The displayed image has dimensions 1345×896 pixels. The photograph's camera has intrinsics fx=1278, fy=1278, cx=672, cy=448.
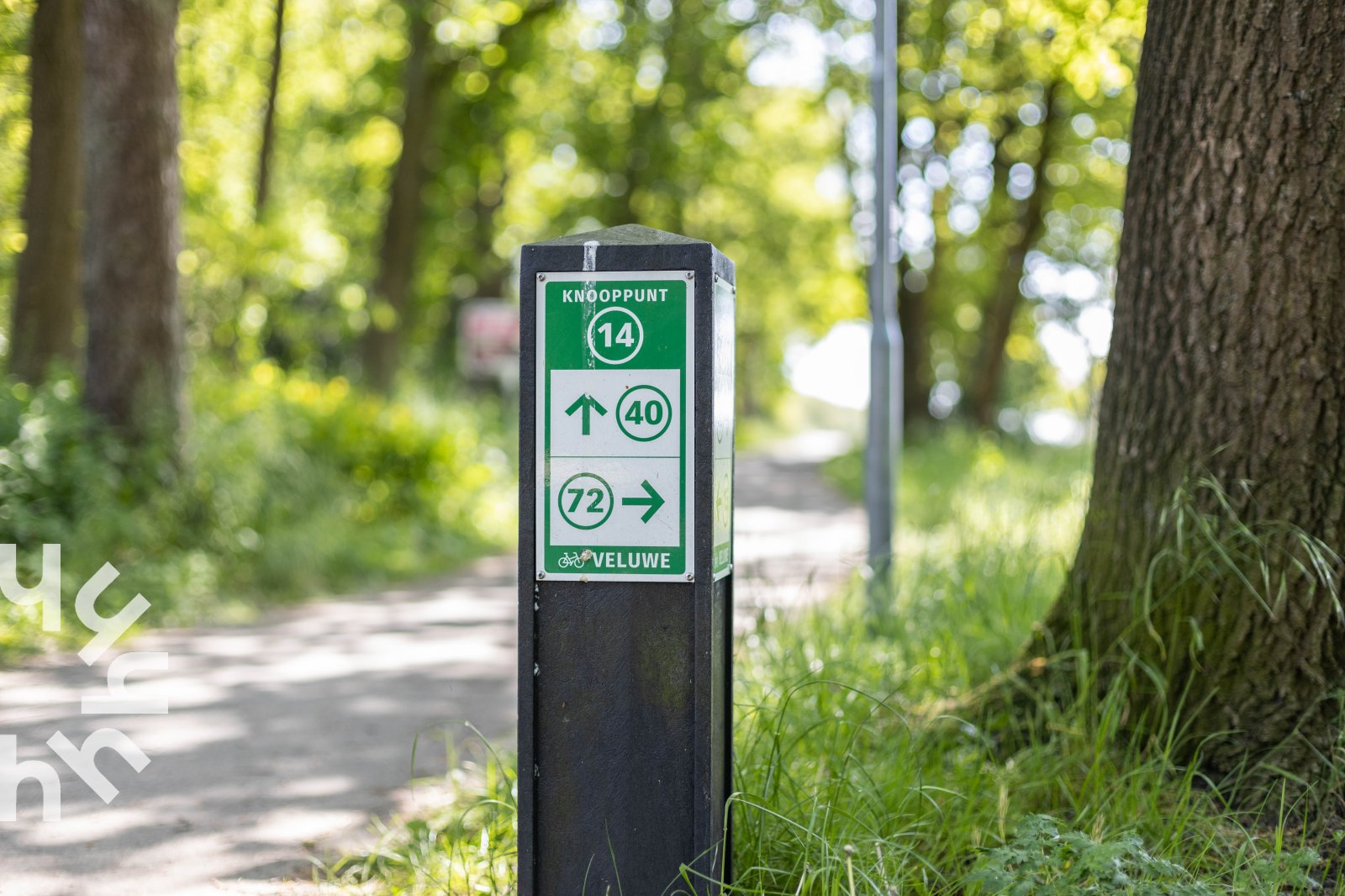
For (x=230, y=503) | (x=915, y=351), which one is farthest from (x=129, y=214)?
(x=915, y=351)

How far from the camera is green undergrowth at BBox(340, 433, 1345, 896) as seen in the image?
3.38m

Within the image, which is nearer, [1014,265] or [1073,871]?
[1073,871]

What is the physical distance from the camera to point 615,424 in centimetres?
328

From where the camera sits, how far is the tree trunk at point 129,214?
9930 millimetres

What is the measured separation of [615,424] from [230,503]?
7.67 m

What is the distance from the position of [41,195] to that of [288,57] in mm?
15032

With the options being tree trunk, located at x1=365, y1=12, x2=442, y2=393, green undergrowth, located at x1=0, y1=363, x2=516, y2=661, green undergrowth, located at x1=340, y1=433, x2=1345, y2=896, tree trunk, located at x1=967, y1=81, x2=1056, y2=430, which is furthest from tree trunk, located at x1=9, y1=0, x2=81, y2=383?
tree trunk, located at x1=967, y1=81, x2=1056, y2=430

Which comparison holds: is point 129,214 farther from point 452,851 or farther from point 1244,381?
point 1244,381

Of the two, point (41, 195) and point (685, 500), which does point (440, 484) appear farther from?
point (685, 500)

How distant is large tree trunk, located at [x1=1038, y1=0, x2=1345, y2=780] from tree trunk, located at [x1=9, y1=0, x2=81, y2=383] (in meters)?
11.4

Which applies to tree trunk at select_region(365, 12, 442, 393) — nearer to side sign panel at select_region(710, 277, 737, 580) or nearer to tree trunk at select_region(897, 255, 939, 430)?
tree trunk at select_region(897, 255, 939, 430)

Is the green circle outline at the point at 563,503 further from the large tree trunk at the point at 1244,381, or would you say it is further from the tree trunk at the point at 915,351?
the tree trunk at the point at 915,351

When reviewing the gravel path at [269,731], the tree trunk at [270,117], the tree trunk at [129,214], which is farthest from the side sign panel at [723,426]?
the tree trunk at [270,117]

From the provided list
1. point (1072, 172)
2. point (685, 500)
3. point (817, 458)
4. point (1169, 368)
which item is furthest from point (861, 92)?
point (685, 500)
